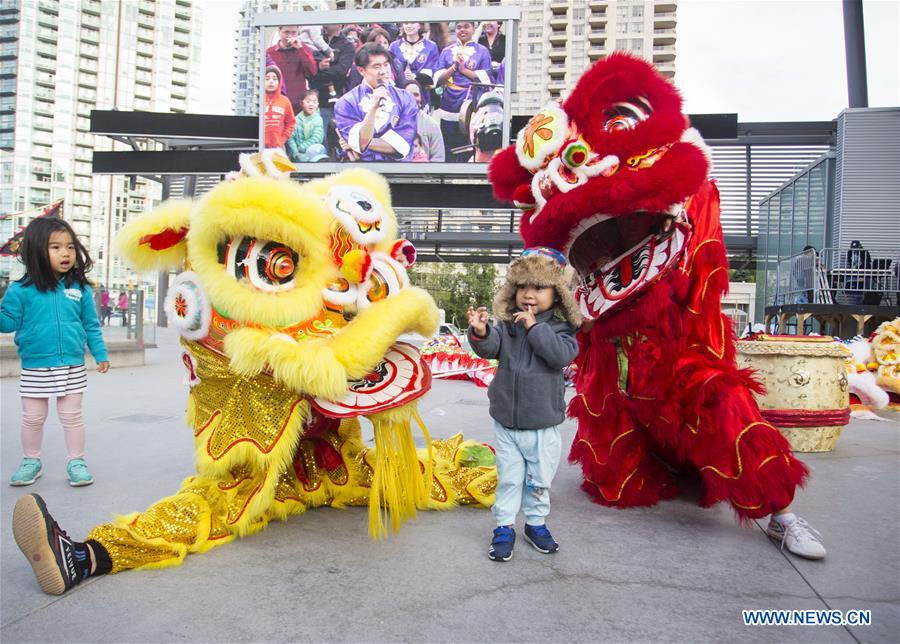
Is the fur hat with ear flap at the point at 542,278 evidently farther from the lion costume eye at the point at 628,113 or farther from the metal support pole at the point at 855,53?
the metal support pole at the point at 855,53

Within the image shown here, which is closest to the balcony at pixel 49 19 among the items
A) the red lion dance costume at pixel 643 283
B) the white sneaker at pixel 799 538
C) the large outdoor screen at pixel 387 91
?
the large outdoor screen at pixel 387 91

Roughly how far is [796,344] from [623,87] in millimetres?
2768

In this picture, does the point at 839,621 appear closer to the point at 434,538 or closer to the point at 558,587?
the point at 558,587

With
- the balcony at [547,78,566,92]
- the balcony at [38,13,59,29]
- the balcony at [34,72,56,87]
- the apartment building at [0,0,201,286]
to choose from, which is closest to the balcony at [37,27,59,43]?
the apartment building at [0,0,201,286]

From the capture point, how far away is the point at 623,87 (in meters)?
2.49

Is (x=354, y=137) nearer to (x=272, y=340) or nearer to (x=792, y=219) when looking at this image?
(x=792, y=219)

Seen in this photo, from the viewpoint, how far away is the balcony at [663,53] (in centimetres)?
6151

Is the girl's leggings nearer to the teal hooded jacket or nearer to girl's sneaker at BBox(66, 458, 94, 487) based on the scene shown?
girl's sneaker at BBox(66, 458, 94, 487)

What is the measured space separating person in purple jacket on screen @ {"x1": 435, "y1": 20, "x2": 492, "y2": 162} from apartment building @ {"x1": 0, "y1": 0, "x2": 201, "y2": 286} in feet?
198

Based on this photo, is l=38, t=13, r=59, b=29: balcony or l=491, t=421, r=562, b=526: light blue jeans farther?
l=38, t=13, r=59, b=29: balcony

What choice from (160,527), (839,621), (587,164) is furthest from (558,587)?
(587,164)

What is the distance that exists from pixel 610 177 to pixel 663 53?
2690 inches

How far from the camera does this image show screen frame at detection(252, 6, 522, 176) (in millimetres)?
12703

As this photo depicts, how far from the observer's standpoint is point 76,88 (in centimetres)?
7112
